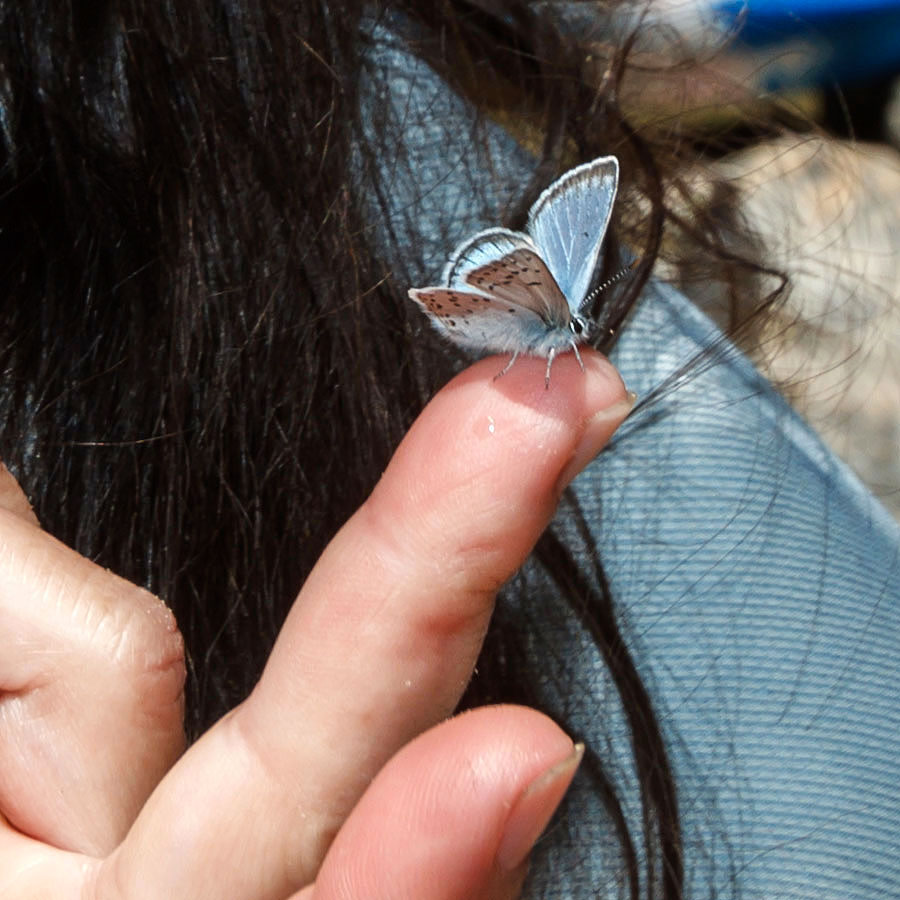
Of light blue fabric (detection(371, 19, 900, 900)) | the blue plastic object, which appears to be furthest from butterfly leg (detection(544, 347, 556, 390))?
the blue plastic object

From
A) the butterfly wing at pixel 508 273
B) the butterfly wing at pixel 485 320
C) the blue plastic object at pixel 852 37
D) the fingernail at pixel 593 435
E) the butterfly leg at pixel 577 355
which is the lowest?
the fingernail at pixel 593 435

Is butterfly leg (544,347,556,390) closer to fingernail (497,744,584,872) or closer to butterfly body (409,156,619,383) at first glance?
butterfly body (409,156,619,383)

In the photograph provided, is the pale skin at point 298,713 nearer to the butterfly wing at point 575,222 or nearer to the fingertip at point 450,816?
the fingertip at point 450,816

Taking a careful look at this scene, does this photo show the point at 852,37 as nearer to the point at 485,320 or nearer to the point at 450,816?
the point at 485,320

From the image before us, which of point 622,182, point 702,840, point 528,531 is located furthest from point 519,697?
point 622,182

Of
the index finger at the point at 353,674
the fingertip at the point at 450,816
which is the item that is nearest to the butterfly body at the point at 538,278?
the index finger at the point at 353,674

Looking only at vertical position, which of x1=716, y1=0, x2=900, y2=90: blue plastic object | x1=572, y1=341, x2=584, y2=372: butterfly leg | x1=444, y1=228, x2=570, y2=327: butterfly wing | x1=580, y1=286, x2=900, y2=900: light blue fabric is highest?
x1=716, y1=0, x2=900, y2=90: blue plastic object

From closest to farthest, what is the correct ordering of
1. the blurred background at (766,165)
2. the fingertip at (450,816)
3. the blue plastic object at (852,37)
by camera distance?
the fingertip at (450,816), the blurred background at (766,165), the blue plastic object at (852,37)
